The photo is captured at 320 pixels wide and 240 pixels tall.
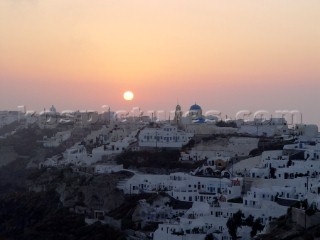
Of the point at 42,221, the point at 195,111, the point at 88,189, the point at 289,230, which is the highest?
the point at 195,111

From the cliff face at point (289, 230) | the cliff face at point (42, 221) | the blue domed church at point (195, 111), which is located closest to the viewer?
the cliff face at point (289, 230)

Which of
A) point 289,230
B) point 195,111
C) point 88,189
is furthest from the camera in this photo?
point 195,111

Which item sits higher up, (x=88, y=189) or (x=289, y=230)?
(x=289, y=230)

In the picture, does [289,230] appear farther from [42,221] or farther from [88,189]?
[42,221]

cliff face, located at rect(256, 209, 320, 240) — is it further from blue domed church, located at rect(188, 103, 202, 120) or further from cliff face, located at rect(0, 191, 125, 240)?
blue domed church, located at rect(188, 103, 202, 120)

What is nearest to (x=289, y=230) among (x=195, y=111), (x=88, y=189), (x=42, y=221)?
(x=88, y=189)

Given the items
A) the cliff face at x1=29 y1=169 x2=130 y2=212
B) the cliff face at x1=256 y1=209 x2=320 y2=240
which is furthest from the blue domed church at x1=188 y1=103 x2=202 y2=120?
the cliff face at x1=256 y1=209 x2=320 y2=240

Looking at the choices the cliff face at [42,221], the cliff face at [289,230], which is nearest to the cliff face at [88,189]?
the cliff face at [42,221]

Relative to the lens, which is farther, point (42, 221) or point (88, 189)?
point (88, 189)

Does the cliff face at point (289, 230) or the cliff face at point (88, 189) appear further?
the cliff face at point (88, 189)

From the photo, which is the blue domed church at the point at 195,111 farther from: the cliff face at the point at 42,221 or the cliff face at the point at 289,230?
the cliff face at the point at 289,230

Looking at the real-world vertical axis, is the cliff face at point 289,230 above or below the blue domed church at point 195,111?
below
